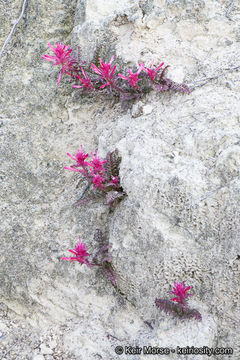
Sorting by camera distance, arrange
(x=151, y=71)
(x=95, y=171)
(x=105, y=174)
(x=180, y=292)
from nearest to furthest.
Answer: (x=180, y=292) → (x=95, y=171) → (x=105, y=174) → (x=151, y=71)

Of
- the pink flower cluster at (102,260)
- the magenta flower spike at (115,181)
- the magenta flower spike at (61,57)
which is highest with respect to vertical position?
the magenta flower spike at (61,57)

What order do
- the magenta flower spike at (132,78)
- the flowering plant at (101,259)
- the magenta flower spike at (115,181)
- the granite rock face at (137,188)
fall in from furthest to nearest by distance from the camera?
the magenta flower spike at (132,78)
the magenta flower spike at (115,181)
the flowering plant at (101,259)
the granite rock face at (137,188)

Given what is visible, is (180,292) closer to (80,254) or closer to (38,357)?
(80,254)

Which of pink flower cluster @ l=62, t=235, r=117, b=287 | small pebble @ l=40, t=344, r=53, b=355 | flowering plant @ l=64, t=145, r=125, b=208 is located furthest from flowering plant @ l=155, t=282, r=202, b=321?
small pebble @ l=40, t=344, r=53, b=355

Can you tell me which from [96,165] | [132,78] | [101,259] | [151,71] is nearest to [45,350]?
[101,259]

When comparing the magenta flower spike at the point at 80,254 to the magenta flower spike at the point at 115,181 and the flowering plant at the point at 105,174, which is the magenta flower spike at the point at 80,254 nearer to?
the flowering plant at the point at 105,174

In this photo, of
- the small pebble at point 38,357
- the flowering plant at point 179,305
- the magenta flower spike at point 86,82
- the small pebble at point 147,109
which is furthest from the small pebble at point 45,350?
the magenta flower spike at point 86,82
